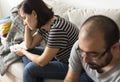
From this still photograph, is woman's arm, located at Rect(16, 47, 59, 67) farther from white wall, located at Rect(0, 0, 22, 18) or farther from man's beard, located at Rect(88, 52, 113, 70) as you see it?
white wall, located at Rect(0, 0, 22, 18)

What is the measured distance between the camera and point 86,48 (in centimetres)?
121

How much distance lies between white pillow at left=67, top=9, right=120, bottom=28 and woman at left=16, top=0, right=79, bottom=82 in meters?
0.29

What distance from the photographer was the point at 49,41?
1682 millimetres

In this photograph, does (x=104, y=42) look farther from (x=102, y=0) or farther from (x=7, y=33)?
(x=7, y=33)

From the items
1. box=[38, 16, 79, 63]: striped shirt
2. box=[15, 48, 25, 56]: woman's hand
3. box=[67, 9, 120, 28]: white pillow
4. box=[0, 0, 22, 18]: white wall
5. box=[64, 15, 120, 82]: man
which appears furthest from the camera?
box=[0, 0, 22, 18]: white wall

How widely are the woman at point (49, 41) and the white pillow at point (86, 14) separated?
291mm

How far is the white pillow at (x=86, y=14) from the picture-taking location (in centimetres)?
191

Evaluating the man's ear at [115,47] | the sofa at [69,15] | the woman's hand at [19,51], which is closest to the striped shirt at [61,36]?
the sofa at [69,15]

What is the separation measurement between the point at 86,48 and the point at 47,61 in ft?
1.93

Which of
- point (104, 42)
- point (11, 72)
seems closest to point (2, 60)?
point (11, 72)

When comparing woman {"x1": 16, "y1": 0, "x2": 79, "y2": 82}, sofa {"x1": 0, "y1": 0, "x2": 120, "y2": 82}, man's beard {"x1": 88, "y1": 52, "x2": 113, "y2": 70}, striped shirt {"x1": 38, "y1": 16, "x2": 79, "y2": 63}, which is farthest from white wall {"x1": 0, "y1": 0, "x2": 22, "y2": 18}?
man's beard {"x1": 88, "y1": 52, "x2": 113, "y2": 70}

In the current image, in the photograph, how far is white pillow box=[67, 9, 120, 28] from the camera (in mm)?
1913

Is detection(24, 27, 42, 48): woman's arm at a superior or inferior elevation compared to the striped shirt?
inferior

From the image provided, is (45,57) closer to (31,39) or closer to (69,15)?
(31,39)
